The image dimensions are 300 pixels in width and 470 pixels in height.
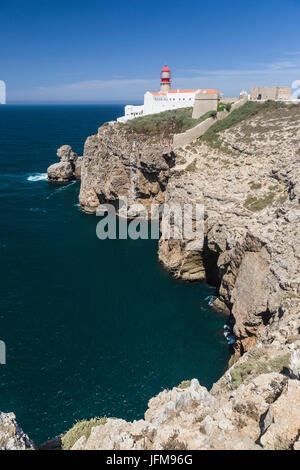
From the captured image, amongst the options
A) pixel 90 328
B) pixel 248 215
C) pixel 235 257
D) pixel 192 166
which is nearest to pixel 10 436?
pixel 90 328

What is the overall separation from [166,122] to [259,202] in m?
31.5

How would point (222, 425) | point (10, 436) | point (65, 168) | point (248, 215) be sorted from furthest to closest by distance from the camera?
1. point (65, 168)
2. point (248, 215)
3. point (10, 436)
4. point (222, 425)

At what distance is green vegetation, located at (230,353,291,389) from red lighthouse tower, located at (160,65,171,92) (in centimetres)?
6808

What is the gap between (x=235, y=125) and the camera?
171 ft

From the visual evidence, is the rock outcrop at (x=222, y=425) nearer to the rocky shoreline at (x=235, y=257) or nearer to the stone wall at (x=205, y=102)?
the rocky shoreline at (x=235, y=257)

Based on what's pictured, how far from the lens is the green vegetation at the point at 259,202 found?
123 ft

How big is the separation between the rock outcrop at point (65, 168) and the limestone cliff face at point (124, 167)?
1635 cm

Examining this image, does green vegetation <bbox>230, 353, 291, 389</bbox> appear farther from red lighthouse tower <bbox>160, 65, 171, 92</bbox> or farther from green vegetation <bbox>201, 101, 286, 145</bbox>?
red lighthouse tower <bbox>160, 65, 171, 92</bbox>

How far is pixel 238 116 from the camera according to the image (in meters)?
53.9

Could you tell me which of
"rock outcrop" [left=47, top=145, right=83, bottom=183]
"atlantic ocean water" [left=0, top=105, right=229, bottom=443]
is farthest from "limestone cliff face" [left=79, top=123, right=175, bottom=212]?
"rock outcrop" [left=47, top=145, right=83, bottom=183]

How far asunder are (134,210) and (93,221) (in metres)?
8.01
